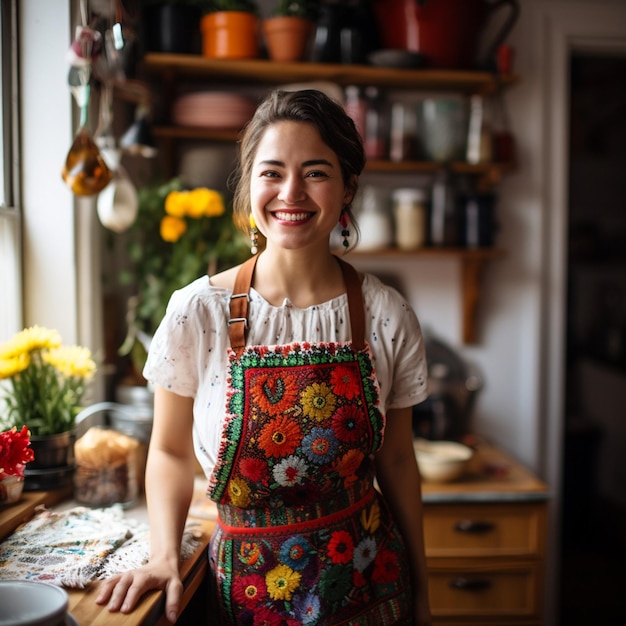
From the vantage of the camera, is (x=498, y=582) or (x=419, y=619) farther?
(x=498, y=582)

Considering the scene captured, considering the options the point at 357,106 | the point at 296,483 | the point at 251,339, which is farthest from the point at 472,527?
the point at 357,106

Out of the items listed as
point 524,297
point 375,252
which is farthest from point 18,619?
point 524,297

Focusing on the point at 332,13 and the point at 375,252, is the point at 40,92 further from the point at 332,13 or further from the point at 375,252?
the point at 375,252

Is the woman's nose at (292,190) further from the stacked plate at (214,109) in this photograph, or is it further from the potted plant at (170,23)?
the potted plant at (170,23)

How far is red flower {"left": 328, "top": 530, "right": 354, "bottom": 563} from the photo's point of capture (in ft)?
4.00

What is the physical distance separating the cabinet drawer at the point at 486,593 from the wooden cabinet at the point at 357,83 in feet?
2.98

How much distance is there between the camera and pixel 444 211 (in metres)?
2.48

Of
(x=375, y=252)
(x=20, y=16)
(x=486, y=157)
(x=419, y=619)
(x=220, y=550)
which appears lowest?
(x=419, y=619)

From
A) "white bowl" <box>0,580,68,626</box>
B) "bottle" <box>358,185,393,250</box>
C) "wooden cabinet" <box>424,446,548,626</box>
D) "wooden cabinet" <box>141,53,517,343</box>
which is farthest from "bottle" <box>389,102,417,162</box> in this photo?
"white bowl" <box>0,580,68,626</box>

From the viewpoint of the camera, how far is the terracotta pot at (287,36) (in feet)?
7.46

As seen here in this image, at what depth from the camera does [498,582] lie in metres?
2.12

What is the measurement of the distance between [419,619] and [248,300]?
0.71 metres

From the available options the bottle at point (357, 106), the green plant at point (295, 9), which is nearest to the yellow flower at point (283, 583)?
the bottle at point (357, 106)

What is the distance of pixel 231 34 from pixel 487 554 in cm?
182
